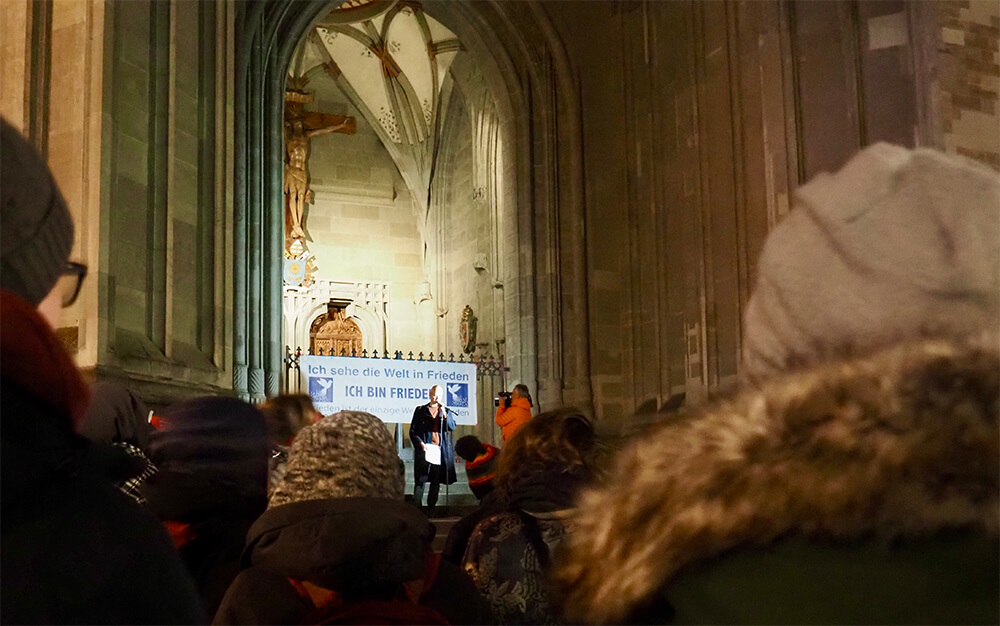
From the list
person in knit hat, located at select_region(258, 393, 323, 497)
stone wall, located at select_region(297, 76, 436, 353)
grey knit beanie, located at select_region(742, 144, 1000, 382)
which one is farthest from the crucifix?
grey knit beanie, located at select_region(742, 144, 1000, 382)

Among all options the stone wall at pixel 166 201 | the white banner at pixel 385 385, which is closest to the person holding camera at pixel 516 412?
the white banner at pixel 385 385

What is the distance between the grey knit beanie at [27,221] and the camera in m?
0.94

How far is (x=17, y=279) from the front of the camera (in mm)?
961

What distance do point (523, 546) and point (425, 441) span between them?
303 inches

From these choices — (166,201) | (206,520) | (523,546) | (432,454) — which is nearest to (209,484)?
(206,520)

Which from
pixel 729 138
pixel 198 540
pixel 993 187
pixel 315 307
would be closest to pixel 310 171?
pixel 315 307

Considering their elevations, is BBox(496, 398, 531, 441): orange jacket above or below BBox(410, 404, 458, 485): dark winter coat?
above

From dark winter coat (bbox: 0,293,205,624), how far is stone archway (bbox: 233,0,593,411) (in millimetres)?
10046

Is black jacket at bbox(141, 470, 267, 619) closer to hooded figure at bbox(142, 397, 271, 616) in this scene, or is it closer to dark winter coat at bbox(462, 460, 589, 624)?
hooded figure at bbox(142, 397, 271, 616)

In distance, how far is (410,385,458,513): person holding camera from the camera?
986 cm

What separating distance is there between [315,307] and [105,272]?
1094 cm

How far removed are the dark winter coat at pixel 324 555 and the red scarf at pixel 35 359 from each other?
2.35 ft

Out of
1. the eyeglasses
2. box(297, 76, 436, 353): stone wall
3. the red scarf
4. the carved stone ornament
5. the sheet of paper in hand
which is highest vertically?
box(297, 76, 436, 353): stone wall

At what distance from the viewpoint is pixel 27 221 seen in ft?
3.14
